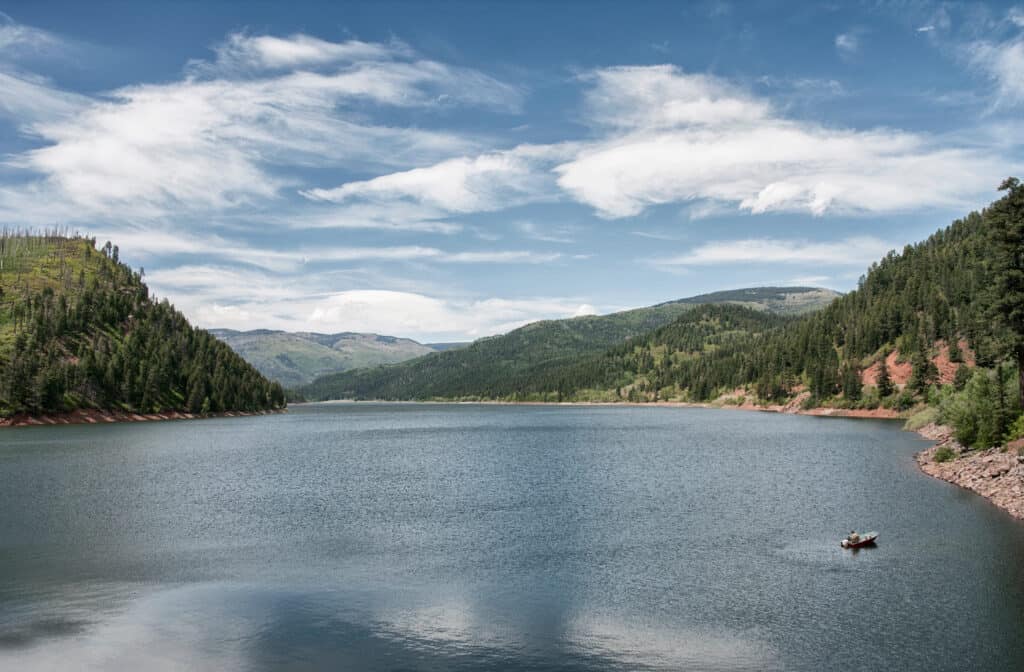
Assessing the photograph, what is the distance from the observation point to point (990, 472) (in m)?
57.5

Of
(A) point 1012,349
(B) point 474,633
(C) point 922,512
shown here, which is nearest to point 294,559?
(B) point 474,633

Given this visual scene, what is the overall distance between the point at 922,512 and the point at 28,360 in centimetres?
18646

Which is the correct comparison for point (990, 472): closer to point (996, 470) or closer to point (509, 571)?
point (996, 470)

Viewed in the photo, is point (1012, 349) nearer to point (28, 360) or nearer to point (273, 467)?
point (273, 467)

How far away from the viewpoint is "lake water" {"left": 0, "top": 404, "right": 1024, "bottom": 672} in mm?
26000

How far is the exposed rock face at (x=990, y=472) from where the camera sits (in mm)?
50156

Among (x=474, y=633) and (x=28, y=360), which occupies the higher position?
(x=28, y=360)

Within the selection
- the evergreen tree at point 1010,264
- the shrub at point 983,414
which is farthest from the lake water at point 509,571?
the evergreen tree at point 1010,264

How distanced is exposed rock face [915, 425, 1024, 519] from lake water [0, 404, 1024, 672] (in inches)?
69.6

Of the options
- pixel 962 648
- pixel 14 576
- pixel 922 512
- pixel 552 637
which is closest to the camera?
pixel 962 648

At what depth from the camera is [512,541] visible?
4416 centimetres

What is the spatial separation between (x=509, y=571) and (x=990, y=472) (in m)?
44.6

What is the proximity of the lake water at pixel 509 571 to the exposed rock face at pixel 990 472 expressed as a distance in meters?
1.77

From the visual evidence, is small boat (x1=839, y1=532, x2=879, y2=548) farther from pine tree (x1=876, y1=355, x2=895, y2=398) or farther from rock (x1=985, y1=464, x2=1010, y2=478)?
pine tree (x1=876, y1=355, x2=895, y2=398)
